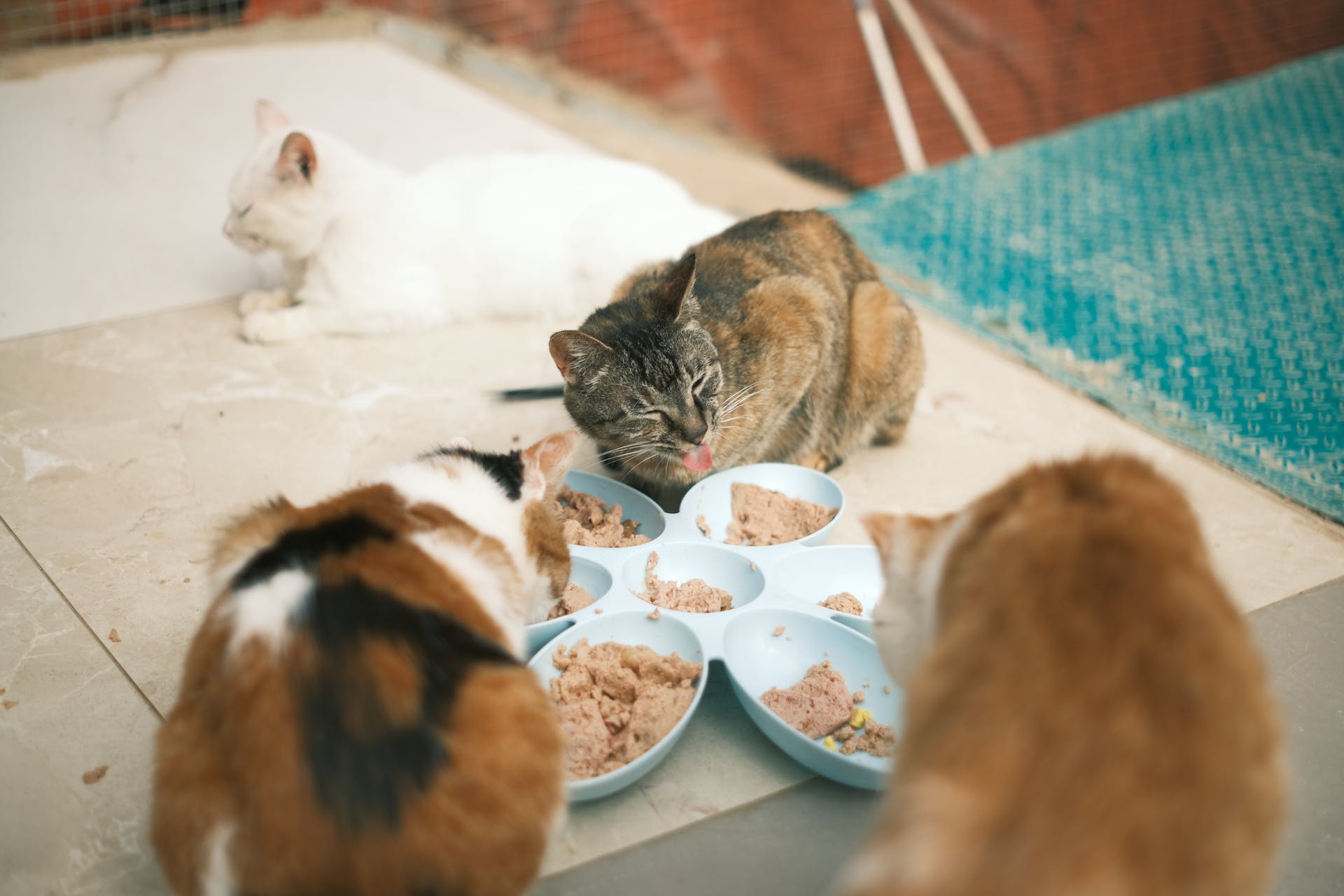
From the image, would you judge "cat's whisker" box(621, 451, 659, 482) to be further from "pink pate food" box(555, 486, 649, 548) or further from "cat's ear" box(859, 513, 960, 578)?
"cat's ear" box(859, 513, 960, 578)

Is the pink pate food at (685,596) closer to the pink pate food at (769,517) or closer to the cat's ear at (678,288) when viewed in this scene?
the pink pate food at (769,517)

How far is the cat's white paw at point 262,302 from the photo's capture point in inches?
154

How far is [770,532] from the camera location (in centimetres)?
283

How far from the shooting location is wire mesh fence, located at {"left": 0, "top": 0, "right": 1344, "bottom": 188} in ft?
21.9

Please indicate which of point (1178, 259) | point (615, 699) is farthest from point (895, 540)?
point (1178, 259)

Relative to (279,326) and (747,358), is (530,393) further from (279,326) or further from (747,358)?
(279,326)

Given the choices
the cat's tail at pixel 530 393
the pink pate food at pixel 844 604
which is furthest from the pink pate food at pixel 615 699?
the cat's tail at pixel 530 393

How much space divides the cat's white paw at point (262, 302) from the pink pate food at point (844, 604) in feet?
8.66

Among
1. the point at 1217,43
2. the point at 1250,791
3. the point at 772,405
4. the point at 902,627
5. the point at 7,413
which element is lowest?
the point at 7,413

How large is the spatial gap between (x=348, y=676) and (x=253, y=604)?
252 mm

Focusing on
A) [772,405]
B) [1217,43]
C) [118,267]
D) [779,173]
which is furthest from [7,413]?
[1217,43]

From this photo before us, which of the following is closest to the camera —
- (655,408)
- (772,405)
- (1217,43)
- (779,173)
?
(655,408)

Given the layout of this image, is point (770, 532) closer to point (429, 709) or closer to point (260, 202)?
point (429, 709)

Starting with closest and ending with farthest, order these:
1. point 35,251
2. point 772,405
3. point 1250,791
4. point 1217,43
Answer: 1. point 1250,791
2. point 772,405
3. point 35,251
4. point 1217,43
